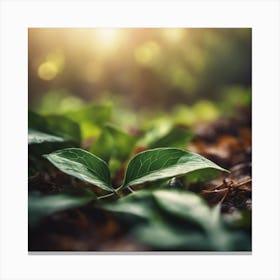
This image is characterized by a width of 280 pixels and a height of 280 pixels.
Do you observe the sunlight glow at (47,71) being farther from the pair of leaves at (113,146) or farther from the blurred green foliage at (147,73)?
the pair of leaves at (113,146)

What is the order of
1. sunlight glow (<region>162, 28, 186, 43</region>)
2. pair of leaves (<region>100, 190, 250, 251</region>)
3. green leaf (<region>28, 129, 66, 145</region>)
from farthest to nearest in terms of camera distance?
sunlight glow (<region>162, 28, 186, 43</region>) < green leaf (<region>28, 129, 66, 145</region>) < pair of leaves (<region>100, 190, 250, 251</region>)

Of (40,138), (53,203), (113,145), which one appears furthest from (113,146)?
(53,203)

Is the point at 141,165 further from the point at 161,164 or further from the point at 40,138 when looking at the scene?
the point at 40,138

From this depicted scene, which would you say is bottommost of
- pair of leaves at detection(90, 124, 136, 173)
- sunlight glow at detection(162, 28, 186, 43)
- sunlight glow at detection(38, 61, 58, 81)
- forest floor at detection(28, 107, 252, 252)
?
forest floor at detection(28, 107, 252, 252)

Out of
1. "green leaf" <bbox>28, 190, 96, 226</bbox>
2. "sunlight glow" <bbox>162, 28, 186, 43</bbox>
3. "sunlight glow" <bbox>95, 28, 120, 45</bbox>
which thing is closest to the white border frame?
"green leaf" <bbox>28, 190, 96, 226</bbox>

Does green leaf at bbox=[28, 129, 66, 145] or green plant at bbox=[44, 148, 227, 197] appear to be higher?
green leaf at bbox=[28, 129, 66, 145]

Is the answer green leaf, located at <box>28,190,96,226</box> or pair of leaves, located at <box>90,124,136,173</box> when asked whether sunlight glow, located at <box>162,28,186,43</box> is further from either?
green leaf, located at <box>28,190,96,226</box>
